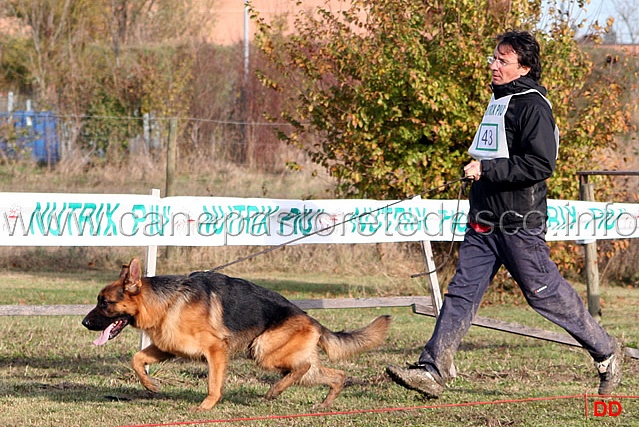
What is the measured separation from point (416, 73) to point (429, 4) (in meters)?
1.06

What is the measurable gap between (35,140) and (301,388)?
45.1 feet

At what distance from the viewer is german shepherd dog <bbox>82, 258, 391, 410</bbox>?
18.7 feet

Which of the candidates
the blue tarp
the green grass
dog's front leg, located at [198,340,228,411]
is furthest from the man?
the blue tarp

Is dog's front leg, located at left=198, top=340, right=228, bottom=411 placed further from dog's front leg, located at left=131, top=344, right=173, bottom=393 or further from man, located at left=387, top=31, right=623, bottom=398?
man, located at left=387, top=31, right=623, bottom=398

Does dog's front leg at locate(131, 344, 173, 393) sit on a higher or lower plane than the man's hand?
lower

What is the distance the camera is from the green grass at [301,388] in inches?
216

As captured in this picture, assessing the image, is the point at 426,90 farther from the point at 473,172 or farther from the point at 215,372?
the point at 215,372

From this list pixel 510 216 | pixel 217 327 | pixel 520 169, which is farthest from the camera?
pixel 217 327

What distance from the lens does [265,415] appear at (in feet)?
18.4

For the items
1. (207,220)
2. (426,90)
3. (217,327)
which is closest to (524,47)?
(217,327)

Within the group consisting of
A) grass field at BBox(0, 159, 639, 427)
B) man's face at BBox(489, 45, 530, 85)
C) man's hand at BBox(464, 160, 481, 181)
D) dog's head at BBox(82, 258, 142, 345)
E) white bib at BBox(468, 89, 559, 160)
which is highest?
man's face at BBox(489, 45, 530, 85)

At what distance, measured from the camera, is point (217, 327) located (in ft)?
19.0

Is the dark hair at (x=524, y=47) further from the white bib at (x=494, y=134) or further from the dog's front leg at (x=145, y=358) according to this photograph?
the dog's front leg at (x=145, y=358)

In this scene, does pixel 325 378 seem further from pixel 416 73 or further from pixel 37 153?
pixel 37 153
